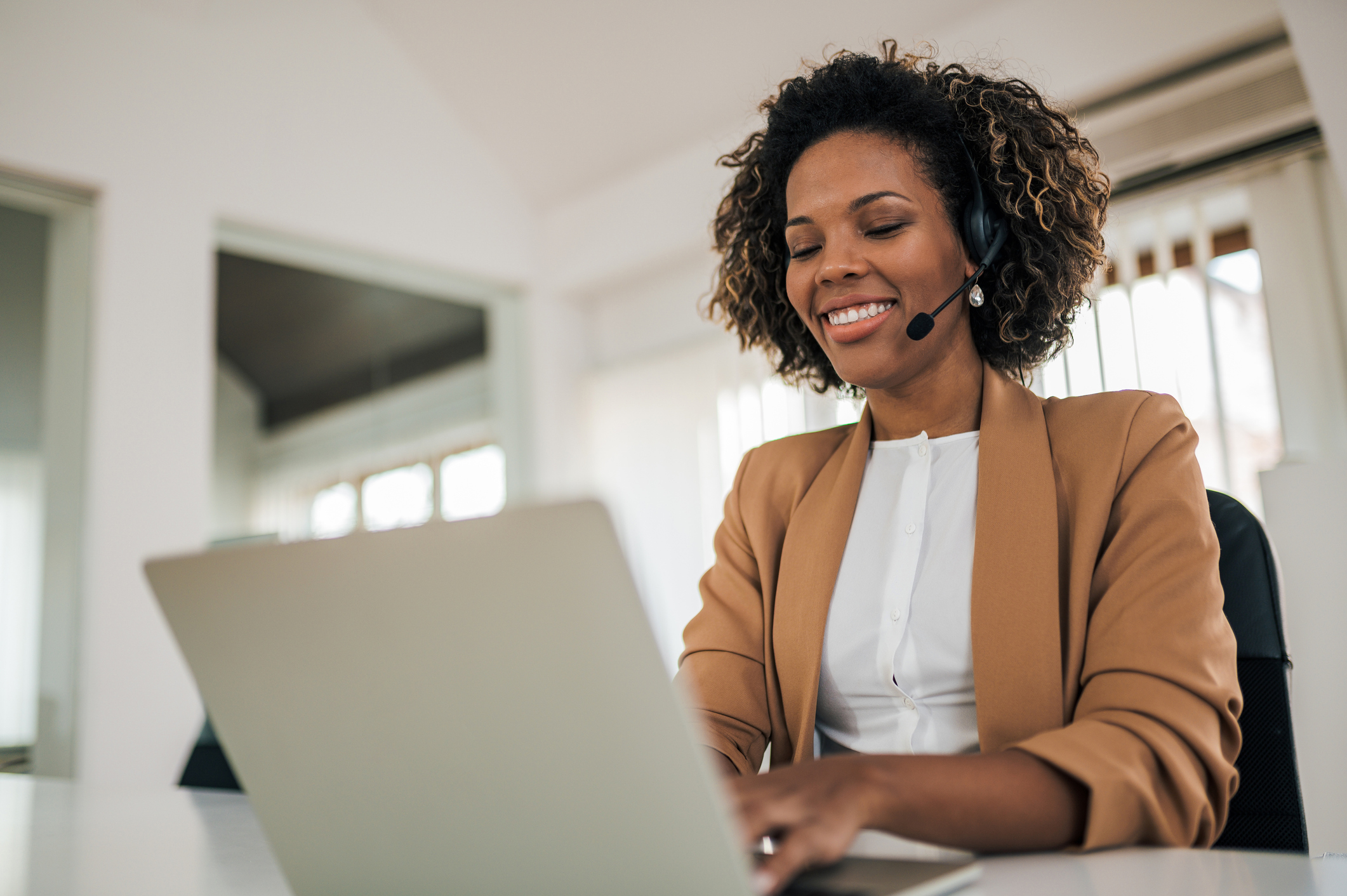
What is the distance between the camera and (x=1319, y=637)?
1.86 m

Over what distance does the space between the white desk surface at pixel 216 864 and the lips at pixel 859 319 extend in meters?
0.67

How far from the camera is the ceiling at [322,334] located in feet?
11.6

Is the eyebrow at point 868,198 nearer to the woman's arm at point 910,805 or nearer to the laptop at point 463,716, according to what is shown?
the woman's arm at point 910,805

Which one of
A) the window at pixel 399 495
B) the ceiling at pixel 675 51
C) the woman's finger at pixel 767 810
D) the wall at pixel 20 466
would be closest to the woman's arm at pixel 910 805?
the woman's finger at pixel 767 810

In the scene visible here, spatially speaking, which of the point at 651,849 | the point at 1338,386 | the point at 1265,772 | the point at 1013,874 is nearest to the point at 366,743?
the point at 651,849

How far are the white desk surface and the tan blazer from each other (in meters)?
0.07

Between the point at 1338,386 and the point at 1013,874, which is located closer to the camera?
the point at 1013,874

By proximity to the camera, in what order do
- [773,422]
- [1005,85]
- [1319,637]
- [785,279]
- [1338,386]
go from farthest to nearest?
[773,422] → [1338,386] → [1319,637] → [785,279] → [1005,85]

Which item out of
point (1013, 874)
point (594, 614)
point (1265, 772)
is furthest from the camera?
point (1265, 772)

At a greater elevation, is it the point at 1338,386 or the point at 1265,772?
the point at 1338,386

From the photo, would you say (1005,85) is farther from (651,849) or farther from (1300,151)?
(1300,151)

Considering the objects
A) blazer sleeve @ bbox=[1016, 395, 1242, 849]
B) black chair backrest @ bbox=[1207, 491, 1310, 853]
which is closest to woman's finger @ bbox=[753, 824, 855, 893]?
blazer sleeve @ bbox=[1016, 395, 1242, 849]

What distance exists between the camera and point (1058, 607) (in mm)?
943

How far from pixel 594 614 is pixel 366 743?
7.3 inches
